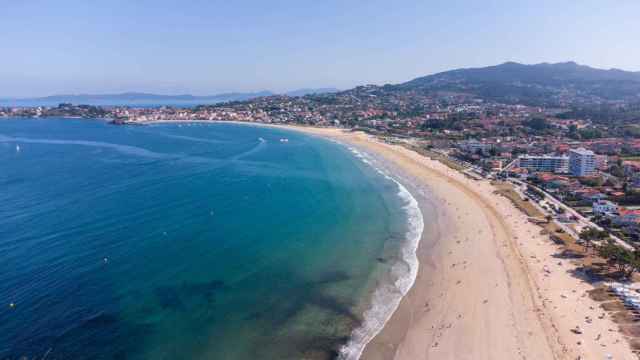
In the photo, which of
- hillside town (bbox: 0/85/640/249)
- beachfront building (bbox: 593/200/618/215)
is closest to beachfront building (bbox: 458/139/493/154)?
hillside town (bbox: 0/85/640/249)

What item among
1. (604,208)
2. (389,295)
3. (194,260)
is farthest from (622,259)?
(194,260)

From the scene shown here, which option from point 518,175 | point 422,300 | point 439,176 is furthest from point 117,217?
point 518,175

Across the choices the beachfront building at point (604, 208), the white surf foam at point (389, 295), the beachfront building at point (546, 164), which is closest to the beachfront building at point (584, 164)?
the beachfront building at point (546, 164)

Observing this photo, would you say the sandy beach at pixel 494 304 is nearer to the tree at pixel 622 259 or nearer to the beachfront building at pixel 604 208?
the tree at pixel 622 259

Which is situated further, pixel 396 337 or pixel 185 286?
pixel 185 286

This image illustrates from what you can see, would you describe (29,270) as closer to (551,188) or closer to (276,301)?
(276,301)

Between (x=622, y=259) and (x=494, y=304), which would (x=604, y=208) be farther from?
(x=494, y=304)
